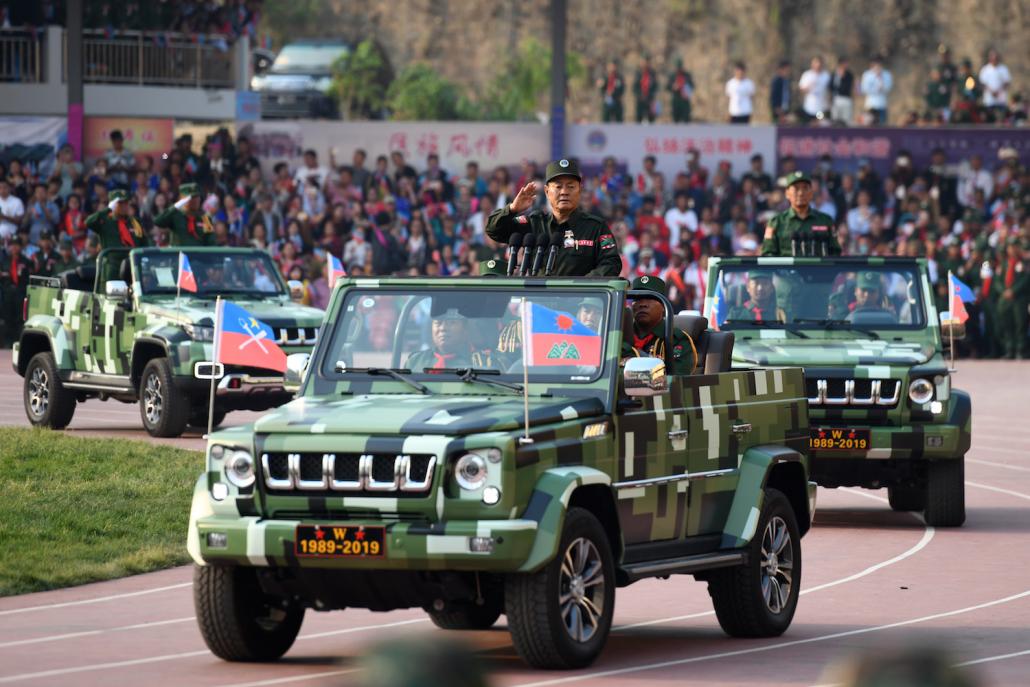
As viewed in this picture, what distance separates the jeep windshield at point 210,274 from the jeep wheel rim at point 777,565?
1201 centimetres

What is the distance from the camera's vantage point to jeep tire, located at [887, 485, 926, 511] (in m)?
16.5

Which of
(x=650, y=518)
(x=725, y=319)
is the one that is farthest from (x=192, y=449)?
(x=650, y=518)

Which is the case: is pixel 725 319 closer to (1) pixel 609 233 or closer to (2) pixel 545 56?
(1) pixel 609 233

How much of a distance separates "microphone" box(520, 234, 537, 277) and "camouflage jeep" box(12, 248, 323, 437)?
9.56m

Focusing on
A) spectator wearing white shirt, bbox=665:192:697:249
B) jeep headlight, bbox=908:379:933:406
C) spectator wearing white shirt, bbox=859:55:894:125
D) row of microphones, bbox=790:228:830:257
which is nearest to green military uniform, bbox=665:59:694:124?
spectator wearing white shirt, bbox=859:55:894:125

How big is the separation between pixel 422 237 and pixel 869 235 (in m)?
7.40

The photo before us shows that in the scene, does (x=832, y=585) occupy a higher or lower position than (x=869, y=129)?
lower

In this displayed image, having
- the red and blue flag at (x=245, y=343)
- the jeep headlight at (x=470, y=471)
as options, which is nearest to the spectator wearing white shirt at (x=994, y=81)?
the red and blue flag at (x=245, y=343)

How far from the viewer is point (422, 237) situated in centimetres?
3550

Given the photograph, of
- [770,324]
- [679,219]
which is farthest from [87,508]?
[679,219]

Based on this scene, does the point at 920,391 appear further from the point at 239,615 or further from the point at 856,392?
the point at 239,615

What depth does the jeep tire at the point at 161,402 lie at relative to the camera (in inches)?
806

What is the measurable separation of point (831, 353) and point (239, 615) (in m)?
7.16

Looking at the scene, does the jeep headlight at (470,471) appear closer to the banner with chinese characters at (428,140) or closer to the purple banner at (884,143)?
the banner with chinese characters at (428,140)
